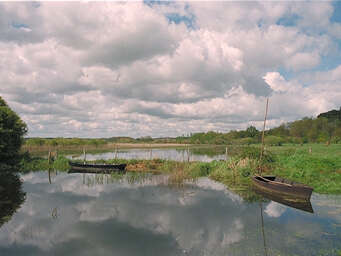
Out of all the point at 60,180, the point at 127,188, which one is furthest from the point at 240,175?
the point at 60,180

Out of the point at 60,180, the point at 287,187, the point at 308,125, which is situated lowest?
the point at 60,180

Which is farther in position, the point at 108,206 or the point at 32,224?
the point at 108,206

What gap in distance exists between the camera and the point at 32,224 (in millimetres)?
9906

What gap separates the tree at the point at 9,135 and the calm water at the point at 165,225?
→ 13753 millimetres

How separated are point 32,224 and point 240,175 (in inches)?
614

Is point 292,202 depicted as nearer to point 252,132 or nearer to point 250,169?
point 250,169

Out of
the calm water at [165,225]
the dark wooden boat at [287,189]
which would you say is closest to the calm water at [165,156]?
the dark wooden boat at [287,189]

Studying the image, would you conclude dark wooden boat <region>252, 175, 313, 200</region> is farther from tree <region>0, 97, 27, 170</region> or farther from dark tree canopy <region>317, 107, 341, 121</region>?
dark tree canopy <region>317, 107, 341, 121</region>

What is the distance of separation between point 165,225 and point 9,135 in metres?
24.6

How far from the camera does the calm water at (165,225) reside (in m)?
7.71

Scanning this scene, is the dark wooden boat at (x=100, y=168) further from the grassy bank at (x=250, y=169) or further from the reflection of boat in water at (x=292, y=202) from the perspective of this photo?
the reflection of boat in water at (x=292, y=202)

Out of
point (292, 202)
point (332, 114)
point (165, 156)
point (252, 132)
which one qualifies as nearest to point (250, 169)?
point (292, 202)

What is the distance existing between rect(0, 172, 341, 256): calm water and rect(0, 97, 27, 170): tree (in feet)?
45.1

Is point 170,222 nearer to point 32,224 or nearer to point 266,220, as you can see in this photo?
point 266,220
